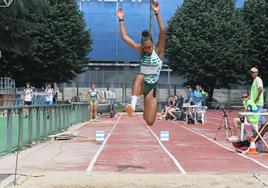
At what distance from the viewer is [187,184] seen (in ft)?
32.2

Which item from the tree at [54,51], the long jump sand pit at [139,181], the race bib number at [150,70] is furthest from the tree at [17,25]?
the race bib number at [150,70]

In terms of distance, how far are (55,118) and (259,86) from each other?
904cm

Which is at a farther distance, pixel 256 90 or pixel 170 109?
pixel 170 109

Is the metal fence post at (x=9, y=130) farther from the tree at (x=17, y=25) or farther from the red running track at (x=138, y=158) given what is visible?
the tree at (x=17, y=25)

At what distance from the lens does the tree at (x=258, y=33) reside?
56094 mm

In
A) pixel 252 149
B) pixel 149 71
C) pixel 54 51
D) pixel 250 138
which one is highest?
pixel 54 51

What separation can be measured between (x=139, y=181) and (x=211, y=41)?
46.8m

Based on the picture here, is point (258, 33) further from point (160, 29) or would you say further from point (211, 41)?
point (160, 29)

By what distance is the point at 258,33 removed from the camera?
57.1 meters

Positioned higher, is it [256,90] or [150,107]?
[256,90]

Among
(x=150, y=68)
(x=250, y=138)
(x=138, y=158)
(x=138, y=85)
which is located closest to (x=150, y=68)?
(x=150, y=68)

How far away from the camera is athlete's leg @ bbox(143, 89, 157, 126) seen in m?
9.87

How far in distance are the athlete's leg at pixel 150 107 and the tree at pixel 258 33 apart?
47.6 meters

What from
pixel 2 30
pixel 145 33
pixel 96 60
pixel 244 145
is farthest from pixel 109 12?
pixel 145 33
